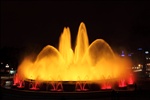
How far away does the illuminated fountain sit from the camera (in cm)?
2330

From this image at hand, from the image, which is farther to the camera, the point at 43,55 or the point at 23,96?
the point at 43,55

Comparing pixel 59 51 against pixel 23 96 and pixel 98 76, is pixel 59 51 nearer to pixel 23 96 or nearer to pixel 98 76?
pixel 98 76

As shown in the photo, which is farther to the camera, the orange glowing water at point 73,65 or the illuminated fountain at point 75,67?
the orange glowing water at point 73,65

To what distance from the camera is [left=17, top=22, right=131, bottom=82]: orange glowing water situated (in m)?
24.8

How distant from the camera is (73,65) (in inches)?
1024

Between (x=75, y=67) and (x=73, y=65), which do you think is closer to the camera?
(x=75, y=67)

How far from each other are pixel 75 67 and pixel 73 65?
489 mm

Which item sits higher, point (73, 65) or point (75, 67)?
point (73, 65)

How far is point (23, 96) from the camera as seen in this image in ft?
64.2

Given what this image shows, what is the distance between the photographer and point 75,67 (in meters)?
25.6

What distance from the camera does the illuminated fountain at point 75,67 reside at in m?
23.3

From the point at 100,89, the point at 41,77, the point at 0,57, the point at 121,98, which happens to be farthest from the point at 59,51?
the point at 0,57

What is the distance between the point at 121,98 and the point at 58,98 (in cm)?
533

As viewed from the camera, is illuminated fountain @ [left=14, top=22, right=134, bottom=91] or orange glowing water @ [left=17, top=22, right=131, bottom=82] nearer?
illuminated fountain @ [left=14, top=22, right=134, bottom=91]
